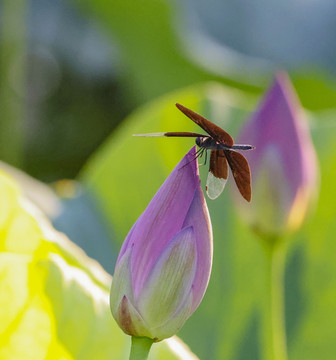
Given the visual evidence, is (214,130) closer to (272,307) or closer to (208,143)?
(208,143)

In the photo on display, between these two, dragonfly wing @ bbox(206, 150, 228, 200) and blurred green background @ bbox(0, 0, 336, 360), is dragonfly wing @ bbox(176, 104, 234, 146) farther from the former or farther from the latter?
blurred green background @ bbox(0, 0, 336, 360)

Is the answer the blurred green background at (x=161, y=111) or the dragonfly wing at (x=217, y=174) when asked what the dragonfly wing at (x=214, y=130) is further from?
the blurred green background at (x=161, y=111)

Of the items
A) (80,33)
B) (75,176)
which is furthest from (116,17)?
(75,176)

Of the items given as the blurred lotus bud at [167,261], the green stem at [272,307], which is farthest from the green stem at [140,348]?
the green stem at [272,307]

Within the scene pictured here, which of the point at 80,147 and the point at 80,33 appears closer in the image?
the point at 80,147

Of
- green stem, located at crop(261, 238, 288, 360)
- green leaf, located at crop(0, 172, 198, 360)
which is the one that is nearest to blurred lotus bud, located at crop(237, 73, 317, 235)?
green stem, located at crop(261, 238, 288, 360)

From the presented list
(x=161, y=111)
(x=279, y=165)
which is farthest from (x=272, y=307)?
(x=161, y=111)

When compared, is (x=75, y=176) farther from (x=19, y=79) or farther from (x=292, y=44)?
(x=292, y=44)
